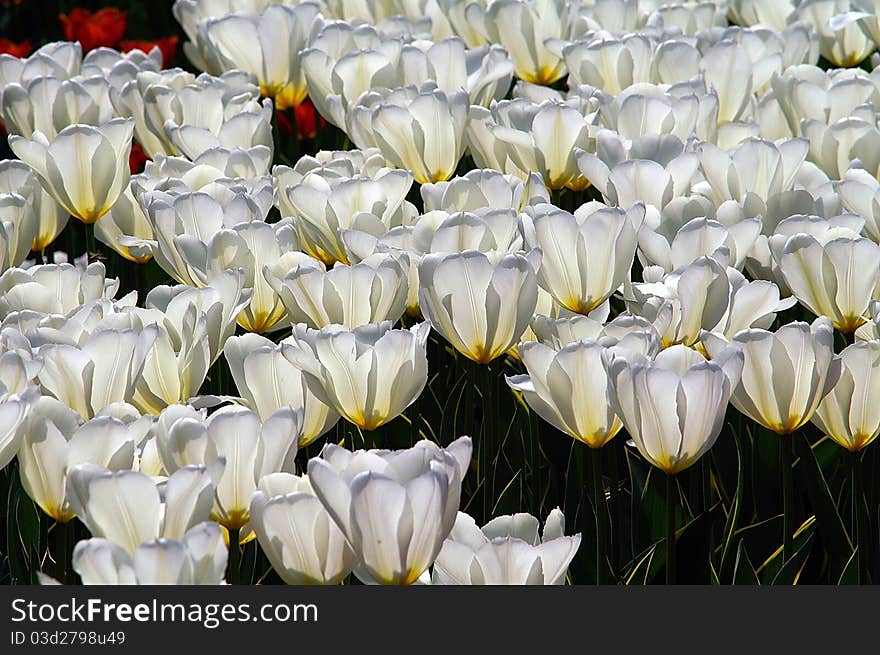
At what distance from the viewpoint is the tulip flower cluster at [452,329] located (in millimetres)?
1146

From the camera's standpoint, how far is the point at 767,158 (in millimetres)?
1804

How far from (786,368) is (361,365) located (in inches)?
18.6

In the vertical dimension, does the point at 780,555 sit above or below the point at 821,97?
below

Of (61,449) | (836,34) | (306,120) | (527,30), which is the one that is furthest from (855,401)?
(306,120)

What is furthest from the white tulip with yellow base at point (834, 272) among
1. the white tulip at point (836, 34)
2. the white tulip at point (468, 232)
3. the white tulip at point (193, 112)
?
the white tulip at point (836, 34)

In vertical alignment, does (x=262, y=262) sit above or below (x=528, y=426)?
above

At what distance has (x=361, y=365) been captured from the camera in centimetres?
134

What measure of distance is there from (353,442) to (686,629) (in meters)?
0.59

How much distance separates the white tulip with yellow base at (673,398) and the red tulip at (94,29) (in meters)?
3.28

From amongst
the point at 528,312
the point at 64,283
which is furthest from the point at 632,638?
the point at 64,283

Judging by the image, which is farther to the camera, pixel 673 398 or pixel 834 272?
pixel 834 272

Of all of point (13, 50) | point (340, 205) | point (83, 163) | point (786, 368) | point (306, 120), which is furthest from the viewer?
point (13, 50)

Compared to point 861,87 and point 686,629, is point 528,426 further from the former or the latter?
point 861,87

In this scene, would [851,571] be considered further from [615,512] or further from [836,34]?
[836,34]
